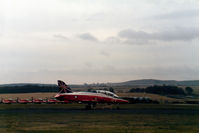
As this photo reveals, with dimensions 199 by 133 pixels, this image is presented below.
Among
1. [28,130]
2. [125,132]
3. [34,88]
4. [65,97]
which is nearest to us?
[125,132]

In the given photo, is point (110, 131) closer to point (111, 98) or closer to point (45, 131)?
point (45, 131)

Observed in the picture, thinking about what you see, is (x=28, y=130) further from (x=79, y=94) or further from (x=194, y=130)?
(x=79, y=94)

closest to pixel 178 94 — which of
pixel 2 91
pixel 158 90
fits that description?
pixel 158 90

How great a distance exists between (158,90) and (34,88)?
52.2 meters

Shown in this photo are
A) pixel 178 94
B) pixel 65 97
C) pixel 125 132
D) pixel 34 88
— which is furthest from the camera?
pixel 34 88

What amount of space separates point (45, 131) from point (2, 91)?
95.4 metres

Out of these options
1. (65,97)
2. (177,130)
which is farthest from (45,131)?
(65,97)

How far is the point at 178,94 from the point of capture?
10481 cm

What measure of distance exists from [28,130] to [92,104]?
29.2m

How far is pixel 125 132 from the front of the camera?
835 inches

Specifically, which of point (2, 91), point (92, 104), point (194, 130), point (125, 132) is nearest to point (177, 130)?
point (194, 130)

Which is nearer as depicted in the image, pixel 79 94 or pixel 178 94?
pixel 79 94

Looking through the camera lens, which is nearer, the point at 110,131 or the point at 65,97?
the point at 110,131

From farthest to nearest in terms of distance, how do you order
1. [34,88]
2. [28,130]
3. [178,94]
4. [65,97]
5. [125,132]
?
[34,88] → [178,94] → [65,97] → [28,130] → [125,132]
